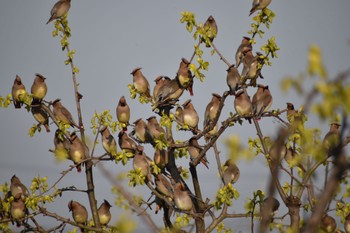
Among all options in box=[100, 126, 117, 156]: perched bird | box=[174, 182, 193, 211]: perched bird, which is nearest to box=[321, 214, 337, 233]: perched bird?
box=[174, 182, 193, 211]: perched bird

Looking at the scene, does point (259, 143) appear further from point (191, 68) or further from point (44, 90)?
point (44, 90)

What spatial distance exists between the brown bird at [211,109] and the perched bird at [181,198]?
2.63 ft

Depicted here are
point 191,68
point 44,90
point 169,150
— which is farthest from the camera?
point 44,90

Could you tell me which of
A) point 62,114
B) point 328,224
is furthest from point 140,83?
point 328,224

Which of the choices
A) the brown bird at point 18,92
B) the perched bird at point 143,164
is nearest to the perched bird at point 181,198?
the perched bird at point 143,164

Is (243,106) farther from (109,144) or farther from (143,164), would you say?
(109,144)

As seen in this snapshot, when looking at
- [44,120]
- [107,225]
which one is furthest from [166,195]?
[44,120]

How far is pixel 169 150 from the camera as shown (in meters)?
5.21

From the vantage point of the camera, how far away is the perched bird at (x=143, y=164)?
4.93m

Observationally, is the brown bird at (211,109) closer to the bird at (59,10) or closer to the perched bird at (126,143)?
the perched bird at (126,143)

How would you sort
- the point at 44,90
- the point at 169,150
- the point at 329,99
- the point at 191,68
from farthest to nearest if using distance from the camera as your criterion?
the point at 44,90 → the point at 169,150 → the point at 191,68 → the point at 329,99

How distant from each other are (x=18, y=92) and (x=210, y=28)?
220cm

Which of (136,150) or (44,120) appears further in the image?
(44,120)

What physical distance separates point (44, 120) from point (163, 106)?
4.57 ft
